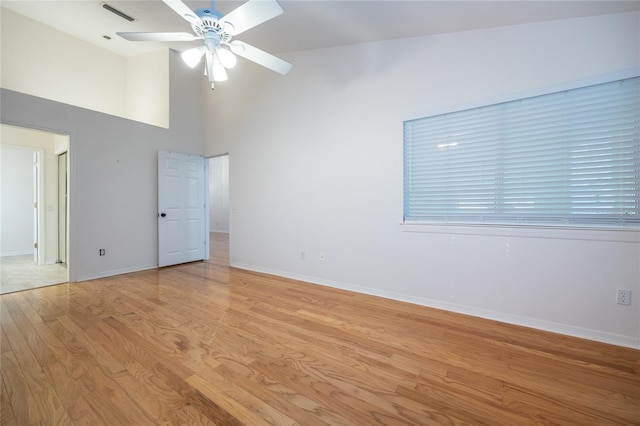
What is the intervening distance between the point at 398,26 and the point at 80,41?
5.23m

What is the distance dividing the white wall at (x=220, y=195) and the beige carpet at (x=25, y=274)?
4.72 meters

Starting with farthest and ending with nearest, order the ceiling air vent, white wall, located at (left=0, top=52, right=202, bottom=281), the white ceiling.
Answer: white wall, located at (left=0, top=52, right=202, bottom=281)
the ceiling air vent
the white ceiling

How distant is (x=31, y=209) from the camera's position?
535 cm

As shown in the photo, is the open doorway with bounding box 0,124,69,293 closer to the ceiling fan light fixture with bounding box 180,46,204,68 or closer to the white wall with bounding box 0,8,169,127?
the white wall with bounding box 0,8,169,127

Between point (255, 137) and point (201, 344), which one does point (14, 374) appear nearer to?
point (201, 344)

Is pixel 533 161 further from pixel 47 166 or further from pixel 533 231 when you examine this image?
pixel 47 166

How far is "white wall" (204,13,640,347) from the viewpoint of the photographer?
6.69 ft

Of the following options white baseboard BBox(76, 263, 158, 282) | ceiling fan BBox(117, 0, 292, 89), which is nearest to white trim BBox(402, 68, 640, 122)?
ceiling fan BBox(117, 0, 292, 89)

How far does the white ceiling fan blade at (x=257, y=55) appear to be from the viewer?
212 cm

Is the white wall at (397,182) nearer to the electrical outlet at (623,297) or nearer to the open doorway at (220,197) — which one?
the electrical outlet at (623,297)

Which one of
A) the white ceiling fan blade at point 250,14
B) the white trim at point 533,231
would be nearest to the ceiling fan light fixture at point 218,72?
the white ceiling fan blade at point 250,14

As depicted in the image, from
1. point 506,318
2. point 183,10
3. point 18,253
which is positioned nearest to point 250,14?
point 183,10

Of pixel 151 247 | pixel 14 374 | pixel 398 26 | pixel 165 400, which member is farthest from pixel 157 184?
pixel 398 26

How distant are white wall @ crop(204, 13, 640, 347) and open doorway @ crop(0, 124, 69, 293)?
9.22ft
